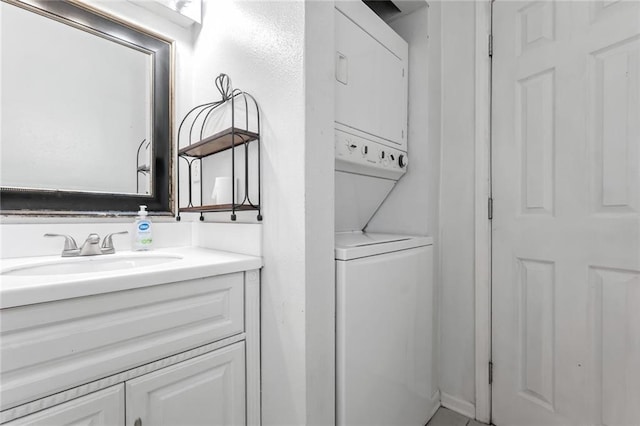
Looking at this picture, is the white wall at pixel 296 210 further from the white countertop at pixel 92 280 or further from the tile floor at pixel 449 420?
the tile floor at pixel 449 420

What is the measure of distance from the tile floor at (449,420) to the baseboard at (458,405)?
0.07 feet

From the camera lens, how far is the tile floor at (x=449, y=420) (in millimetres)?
1581

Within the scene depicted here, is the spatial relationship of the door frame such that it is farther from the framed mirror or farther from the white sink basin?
the framed mirror

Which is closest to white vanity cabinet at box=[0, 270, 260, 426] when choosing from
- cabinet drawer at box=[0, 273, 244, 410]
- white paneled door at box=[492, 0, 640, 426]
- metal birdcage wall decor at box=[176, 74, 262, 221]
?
cabinet drawer at box=[0, 273, 244, 410]

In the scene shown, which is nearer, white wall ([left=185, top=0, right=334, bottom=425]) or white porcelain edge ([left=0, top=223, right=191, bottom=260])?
white wall ([left=185, top=0, right=334, bottom=425])

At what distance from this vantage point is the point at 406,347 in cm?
139

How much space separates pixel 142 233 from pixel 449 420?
1.83 meters

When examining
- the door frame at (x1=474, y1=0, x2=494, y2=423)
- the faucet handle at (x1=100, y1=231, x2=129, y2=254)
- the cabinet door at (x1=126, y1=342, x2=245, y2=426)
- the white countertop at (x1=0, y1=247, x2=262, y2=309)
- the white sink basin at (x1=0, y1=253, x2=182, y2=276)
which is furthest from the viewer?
the door frame at (x1=474, y1=0, x2=494, y2=423)

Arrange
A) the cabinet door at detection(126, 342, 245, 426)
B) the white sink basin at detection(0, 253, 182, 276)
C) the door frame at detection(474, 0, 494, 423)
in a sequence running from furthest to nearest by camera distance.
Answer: the door frame at detection(474, 0, 494, 423)
the white sink basin at detection(0, 253, 182, 276)
the cabinet door at detection(126, 342, 245, 426)

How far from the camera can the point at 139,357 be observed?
0.90m

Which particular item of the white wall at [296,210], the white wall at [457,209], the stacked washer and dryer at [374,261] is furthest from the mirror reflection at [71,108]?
the white wall at [457,209]

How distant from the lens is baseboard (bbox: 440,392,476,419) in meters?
1.62

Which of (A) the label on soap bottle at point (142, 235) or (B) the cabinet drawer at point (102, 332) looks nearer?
(B) the cabinet drawer at point (102, 332)

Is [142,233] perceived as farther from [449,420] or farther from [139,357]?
[449,420]
